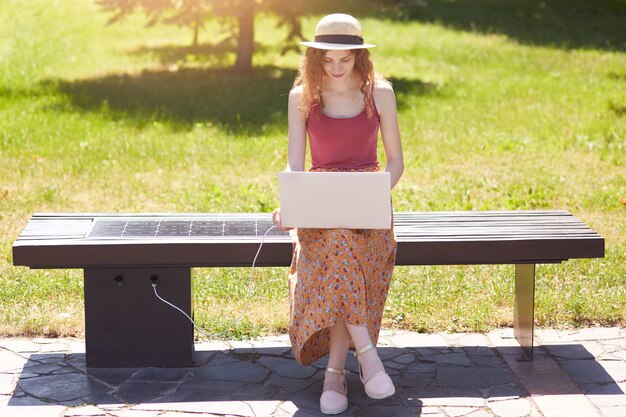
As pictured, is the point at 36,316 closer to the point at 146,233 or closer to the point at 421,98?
the point at 146,233

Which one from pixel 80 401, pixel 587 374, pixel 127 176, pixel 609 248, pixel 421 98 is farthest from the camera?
pixel 421 98

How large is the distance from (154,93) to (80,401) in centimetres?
845

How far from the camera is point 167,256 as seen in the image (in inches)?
198

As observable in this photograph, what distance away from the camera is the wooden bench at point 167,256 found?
197 inches

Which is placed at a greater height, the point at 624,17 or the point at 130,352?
the point at 624,17

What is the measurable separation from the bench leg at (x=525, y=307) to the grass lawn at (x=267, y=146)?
34 centimetres

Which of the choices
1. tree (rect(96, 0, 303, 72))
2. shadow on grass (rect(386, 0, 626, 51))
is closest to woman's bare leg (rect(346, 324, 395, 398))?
tree (rect(96, 0, 303, 72))

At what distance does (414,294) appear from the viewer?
628 cm

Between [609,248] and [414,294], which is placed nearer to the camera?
[414,294]

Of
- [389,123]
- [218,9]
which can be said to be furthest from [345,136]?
[218,9]

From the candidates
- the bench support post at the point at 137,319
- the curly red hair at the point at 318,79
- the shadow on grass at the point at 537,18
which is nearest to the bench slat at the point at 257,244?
the bench support post at the point at 137,319

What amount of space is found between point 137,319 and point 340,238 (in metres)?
1.18

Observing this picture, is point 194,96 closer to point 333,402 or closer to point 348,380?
point 348,380

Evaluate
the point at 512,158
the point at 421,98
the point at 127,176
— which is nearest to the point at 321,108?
the point at 127,176
